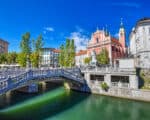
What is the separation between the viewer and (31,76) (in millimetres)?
24094

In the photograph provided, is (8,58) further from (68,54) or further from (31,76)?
(31,76)

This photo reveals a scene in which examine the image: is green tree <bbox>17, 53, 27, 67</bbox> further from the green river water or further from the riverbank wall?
the riverbank wall

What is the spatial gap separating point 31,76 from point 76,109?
799 centimetres

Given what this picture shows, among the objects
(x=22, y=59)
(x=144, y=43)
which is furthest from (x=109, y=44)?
(x=22, y=59)

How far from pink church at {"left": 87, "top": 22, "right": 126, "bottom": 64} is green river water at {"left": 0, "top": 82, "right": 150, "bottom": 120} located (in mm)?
44538

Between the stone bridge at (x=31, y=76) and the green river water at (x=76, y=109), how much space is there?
3.90 m

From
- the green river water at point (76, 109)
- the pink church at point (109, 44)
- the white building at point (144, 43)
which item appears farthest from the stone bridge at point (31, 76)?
the pink church at point (109, 44)

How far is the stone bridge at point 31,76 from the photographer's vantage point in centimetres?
1939

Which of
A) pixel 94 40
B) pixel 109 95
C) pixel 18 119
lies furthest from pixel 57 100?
Answer: pixel 94 40

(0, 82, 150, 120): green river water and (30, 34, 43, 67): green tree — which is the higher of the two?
(30, 34, 43, 67): green tree

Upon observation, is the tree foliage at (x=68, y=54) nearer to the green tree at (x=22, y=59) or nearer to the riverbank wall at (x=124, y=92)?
the green tree at (x=22, y=59)

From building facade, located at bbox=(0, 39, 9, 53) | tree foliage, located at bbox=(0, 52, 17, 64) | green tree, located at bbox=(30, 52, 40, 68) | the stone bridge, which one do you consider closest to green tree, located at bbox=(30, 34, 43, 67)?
green tree, located at bbox=(30, 52, 40, 68)

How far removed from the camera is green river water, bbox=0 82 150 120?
72.8ft

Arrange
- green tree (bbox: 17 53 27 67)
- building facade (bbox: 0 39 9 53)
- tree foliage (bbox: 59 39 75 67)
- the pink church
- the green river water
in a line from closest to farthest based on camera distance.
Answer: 1. the green river water
2. green tree (bbox: 17 53 27 67)
3. tree foliage (bbox: 59 39 75 67)
4. the pink church
5. building facade (bbox: 0 39 9 53)
